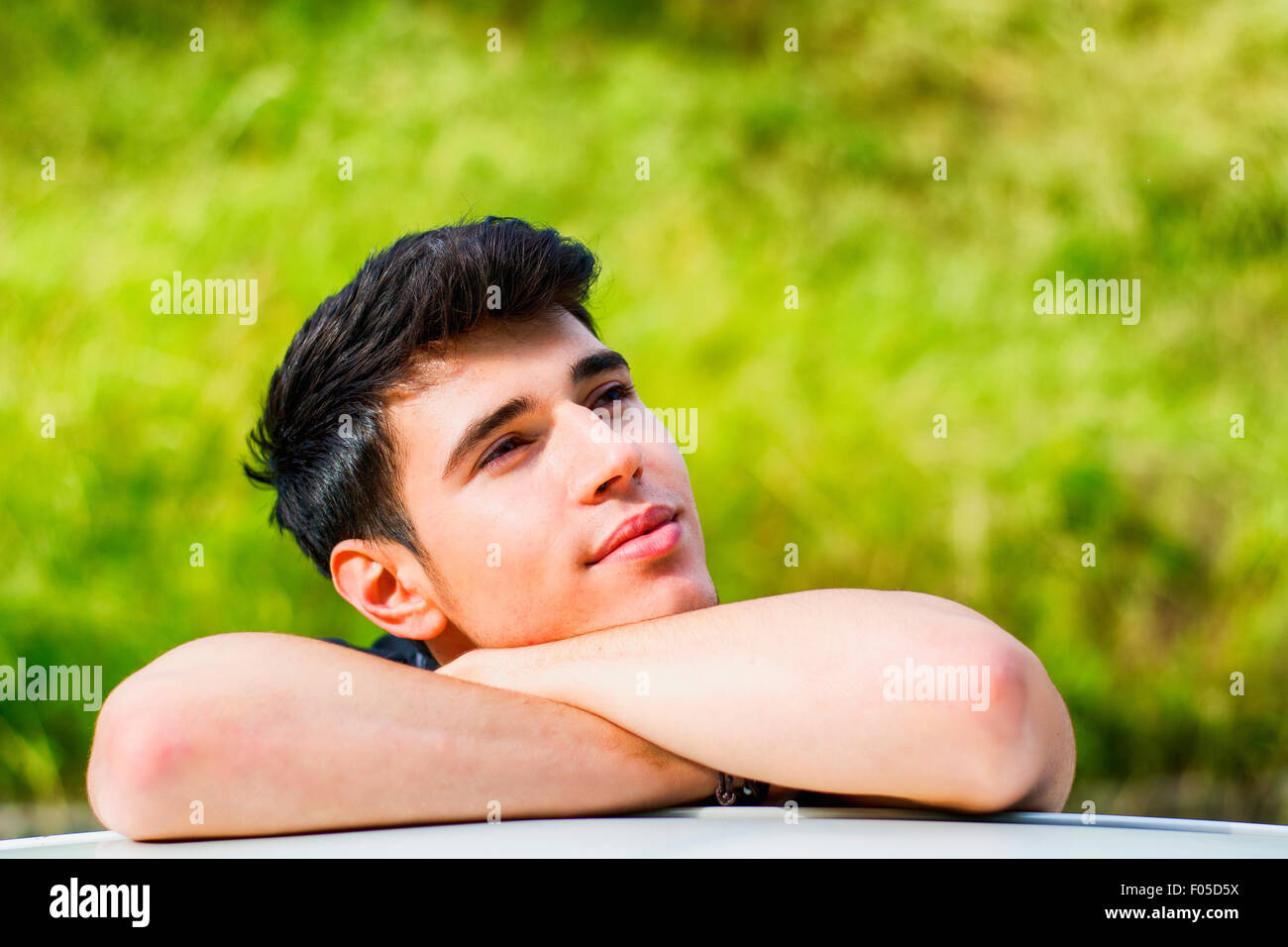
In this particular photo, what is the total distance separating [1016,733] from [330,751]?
73cm

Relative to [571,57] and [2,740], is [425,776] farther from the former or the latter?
[571,57]

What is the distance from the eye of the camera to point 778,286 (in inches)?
196

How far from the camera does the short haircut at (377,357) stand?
1.68 meters

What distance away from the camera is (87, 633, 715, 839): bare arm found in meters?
1.19

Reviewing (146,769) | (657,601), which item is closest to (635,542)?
(657,601)

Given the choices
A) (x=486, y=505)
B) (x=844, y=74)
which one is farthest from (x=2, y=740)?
(x=844, y=74)

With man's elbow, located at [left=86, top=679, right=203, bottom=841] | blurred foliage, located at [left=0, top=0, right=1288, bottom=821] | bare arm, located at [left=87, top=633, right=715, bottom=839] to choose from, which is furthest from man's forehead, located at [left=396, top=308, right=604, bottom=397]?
blurred foliage, located at [left=0, top=0, right=1288, bottom=821]

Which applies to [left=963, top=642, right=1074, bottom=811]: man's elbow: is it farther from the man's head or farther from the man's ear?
the man's ear

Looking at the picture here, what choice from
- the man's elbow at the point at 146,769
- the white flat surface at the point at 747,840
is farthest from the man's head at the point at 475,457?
the man's elbow at the point at 146,769

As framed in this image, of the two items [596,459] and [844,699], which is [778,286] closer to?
[596,459]

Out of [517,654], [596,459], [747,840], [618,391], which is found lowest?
[747,840]

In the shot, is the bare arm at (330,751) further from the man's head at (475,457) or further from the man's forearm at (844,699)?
the man's head at (475,457)

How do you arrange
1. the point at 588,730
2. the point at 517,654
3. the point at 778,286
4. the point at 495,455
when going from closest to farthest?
the point at 588,730 → the point at 517,654 → the point at 495,455 → the point at 778,286

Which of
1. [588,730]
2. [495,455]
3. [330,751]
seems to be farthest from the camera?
[495,455]
